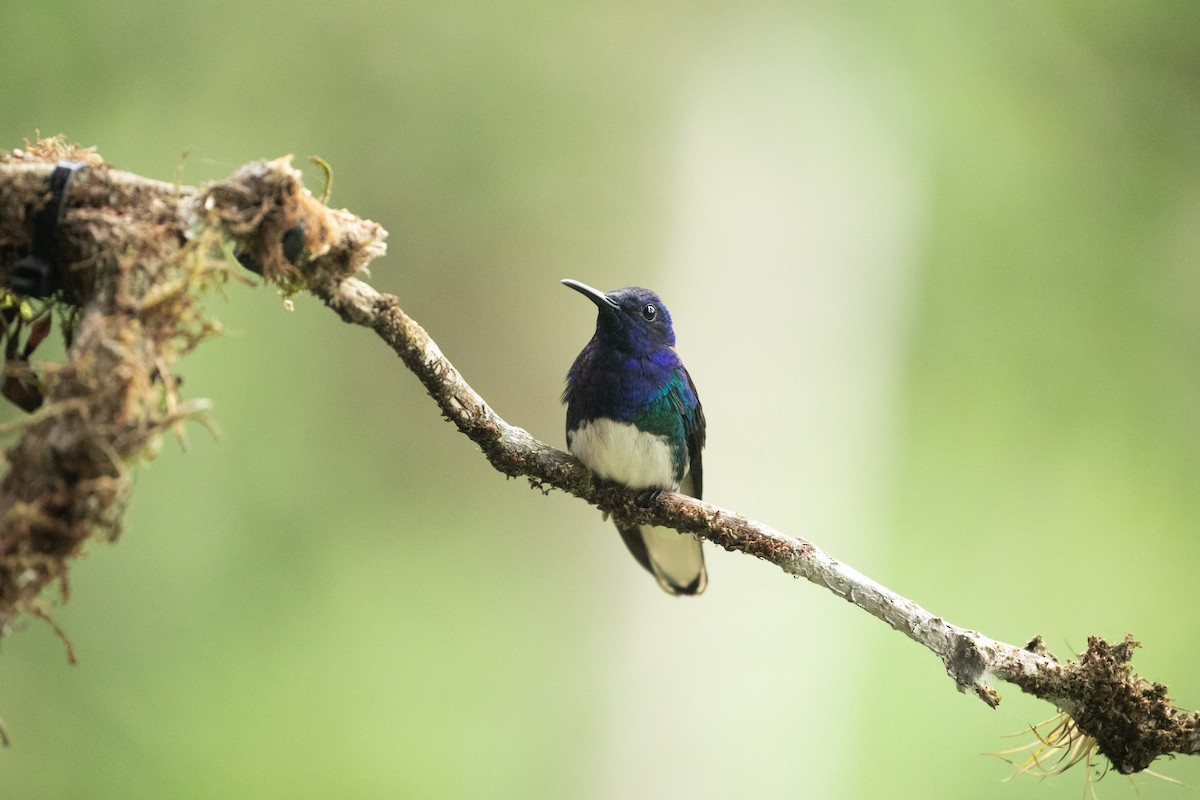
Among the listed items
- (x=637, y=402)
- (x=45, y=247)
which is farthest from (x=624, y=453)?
(x=45, y=247)

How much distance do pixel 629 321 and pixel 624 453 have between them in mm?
565

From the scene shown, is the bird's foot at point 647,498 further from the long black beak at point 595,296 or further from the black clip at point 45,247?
the black clip at point 45,247

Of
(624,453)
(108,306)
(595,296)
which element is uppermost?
(595,296)

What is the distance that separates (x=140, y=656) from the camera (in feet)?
20.2

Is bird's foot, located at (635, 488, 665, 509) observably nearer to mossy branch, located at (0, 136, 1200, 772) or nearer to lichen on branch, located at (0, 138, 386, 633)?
mossy branch, located at (0, 136, 1200, 772)

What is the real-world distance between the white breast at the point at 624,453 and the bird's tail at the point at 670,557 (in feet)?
1.22

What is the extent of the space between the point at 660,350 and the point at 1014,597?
4726mm

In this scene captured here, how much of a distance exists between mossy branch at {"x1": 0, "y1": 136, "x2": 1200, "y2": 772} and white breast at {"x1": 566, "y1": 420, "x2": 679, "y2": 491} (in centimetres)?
51

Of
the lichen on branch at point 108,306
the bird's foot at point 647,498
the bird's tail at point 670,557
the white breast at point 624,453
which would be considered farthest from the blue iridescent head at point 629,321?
the lichen on branch at point 108,306

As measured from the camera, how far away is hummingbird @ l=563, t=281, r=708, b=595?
3.16 m

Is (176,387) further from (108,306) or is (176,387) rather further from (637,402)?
(637,402)

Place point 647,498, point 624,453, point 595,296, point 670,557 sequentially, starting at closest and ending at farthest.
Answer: point 647,498 → point 624,453 → point 595,296 → point 670,557

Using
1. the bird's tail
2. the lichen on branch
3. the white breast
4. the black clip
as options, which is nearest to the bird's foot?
the white breast

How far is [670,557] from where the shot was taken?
12.3ft
